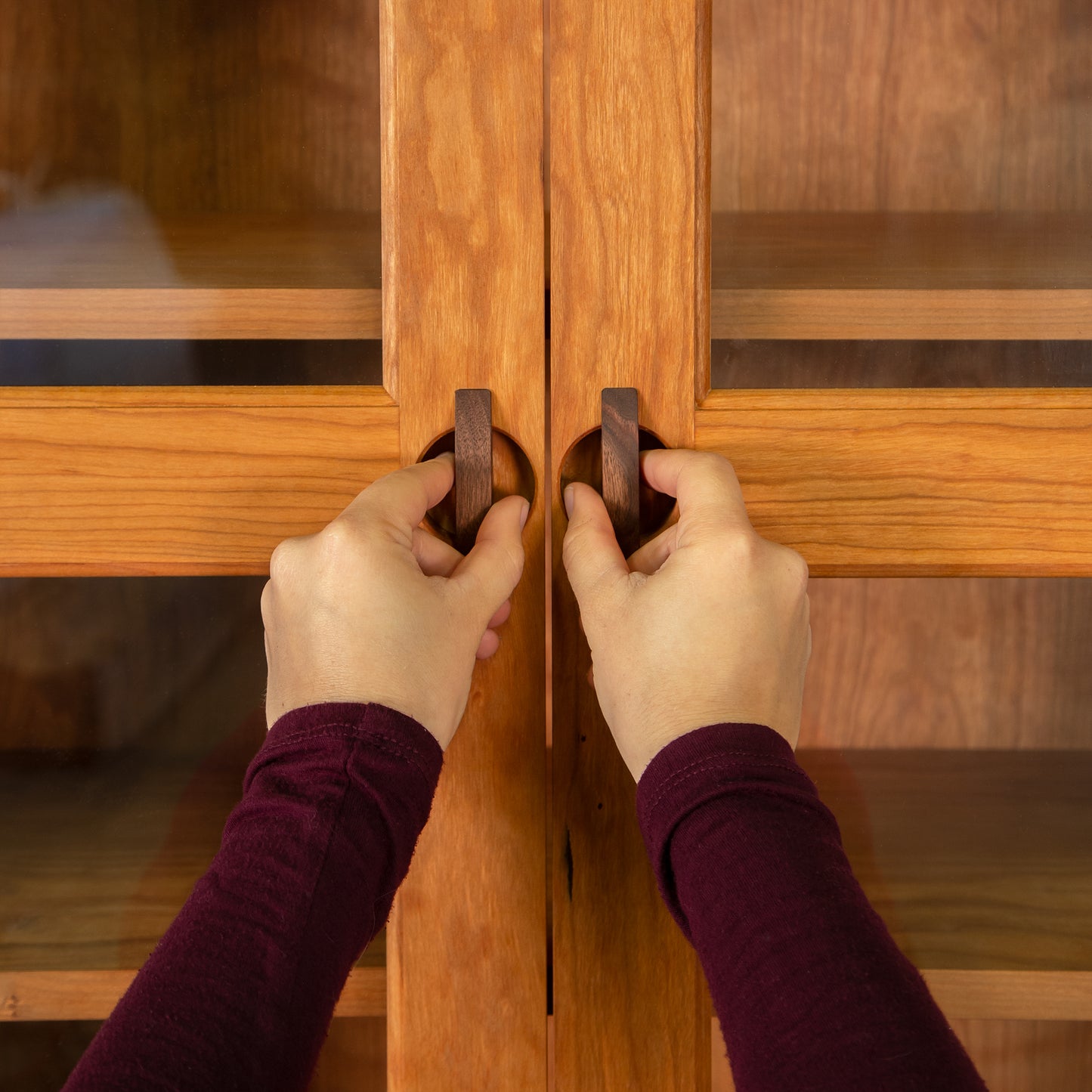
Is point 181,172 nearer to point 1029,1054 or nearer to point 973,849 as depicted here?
point 973,849

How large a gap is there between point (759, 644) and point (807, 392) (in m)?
0.13

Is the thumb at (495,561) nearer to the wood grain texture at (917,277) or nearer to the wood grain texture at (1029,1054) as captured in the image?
the wood grain texture at (917,277)

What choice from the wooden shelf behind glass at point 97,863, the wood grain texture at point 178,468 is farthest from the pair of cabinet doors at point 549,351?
the wooden shelf behind glass at point 97,863

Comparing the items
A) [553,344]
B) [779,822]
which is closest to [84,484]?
[553,344]

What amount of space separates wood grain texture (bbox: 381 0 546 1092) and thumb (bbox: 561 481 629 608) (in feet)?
0.07

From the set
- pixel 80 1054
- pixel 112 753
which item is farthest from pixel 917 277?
pixel 80 1054

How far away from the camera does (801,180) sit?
1.36 feet

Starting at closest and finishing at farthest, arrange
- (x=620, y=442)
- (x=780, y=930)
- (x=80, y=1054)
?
(x=780, y=930) → (x=620, y=442) → (x=80, y=1054)

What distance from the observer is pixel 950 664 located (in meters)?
0.47

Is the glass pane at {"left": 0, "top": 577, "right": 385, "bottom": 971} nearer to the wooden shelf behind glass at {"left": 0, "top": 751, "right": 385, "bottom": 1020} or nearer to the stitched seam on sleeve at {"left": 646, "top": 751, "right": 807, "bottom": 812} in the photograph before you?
the wooden shelf behind glass at {"left": 0, "top": 751, "right": 385, "bottom": 1020}

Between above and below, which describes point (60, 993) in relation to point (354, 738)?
below

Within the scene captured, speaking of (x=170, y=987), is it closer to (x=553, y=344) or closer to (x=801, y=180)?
(x=553, y=344)

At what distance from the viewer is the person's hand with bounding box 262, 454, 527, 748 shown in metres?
0.32

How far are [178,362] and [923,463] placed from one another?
1.21 ft
